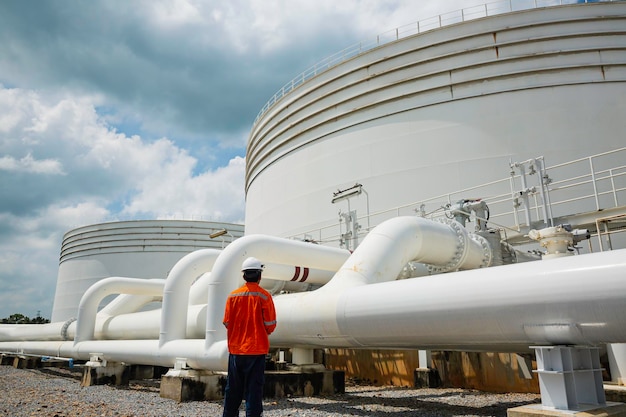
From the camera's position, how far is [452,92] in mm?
13352

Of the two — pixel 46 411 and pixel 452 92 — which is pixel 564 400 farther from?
pixel 452 92

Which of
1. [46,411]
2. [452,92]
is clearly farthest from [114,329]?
[452,92]

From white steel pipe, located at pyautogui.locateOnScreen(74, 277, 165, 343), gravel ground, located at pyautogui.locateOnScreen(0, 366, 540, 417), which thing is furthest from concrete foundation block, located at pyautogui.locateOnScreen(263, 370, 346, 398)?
white steel pipe, located at pyautogui.locateOnScreen(74, 277, 165, 343)

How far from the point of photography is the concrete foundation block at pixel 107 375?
940 cm

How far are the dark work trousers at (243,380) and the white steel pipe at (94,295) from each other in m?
7.86

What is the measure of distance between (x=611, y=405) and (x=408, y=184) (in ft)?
31.2

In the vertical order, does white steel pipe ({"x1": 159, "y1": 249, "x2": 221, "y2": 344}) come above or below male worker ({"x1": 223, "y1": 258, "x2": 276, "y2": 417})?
above

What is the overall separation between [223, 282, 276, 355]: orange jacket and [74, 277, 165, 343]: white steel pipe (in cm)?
776

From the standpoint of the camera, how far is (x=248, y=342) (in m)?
4.32

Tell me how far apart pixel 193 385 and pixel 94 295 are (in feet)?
19.7

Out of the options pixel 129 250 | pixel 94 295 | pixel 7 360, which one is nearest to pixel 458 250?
pixel 94 295

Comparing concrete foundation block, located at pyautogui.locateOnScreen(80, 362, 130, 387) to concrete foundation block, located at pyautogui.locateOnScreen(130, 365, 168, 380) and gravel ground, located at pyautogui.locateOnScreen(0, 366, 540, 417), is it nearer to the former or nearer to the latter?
concrete foundation block, located at pyautogui.locateOnScreen(130, 365, 168, 380)

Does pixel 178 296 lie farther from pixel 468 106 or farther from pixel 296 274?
pixel 468 106

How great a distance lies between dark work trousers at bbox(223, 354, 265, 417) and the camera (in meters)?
4.22
